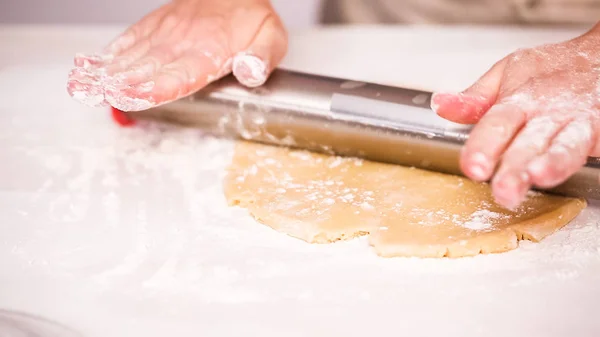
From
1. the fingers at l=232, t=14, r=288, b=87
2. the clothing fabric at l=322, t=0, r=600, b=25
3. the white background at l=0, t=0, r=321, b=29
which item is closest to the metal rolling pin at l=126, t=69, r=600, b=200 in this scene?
the fingers at l=232, t=14, r=288, b=87

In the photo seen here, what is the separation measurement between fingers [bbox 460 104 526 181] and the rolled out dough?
0.19m

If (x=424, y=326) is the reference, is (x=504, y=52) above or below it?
above

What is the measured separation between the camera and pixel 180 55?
4.22ft

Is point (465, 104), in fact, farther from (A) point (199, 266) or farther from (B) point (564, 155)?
(A) point (199, 266)

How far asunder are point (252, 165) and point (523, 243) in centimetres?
54

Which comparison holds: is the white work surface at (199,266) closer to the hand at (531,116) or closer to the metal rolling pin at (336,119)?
the metal rolling pin at (336,119)

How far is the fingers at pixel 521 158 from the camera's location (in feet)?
2.58

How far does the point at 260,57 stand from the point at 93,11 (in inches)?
67.1

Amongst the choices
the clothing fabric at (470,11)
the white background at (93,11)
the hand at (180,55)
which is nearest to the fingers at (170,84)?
the hand at (180,55)

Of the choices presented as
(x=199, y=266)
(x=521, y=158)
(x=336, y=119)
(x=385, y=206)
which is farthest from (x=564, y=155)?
(x=199, y=266)

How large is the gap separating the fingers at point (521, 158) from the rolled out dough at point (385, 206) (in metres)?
0.19

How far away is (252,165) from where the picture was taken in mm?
1233

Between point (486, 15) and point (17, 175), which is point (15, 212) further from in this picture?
point (486, 15)

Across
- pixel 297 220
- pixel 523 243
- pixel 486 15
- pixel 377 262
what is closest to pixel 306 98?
pixel 297 220
